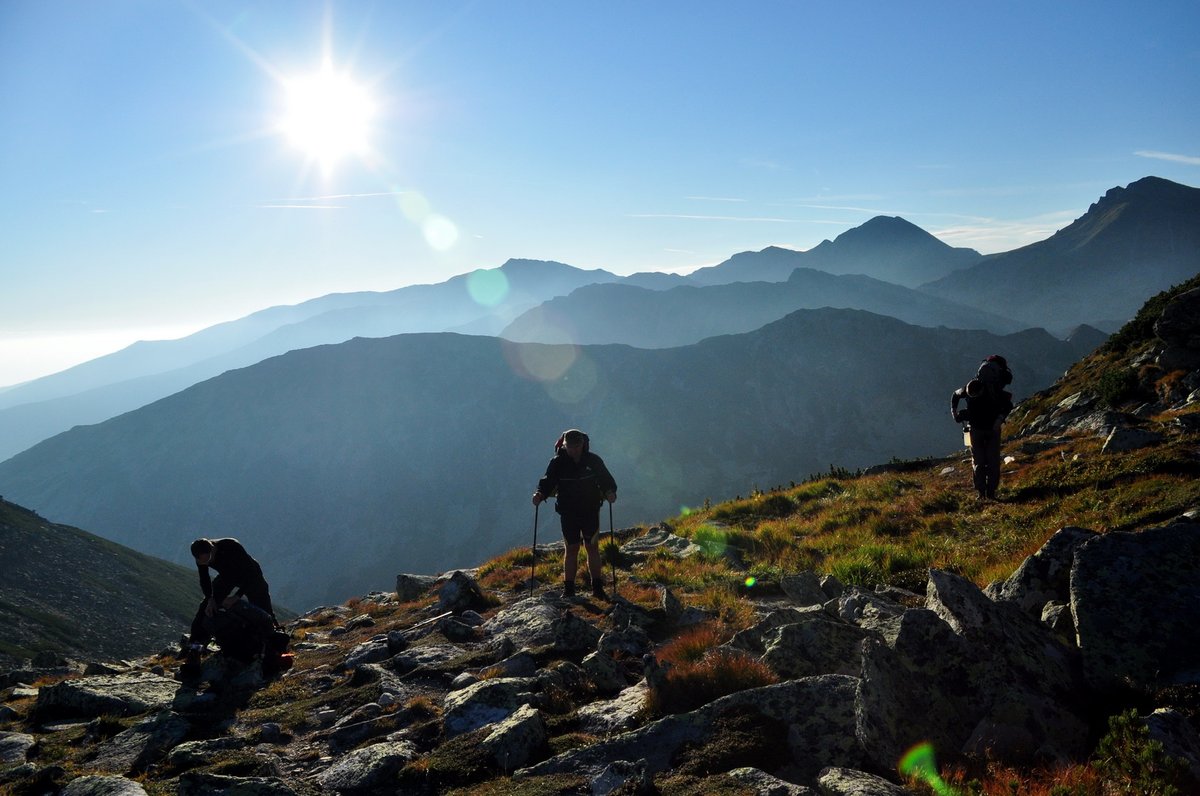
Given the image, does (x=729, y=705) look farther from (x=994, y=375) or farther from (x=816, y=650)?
(x=994, y=375)

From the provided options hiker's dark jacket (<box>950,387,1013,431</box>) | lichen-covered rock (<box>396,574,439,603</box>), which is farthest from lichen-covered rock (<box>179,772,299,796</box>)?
hiker's dark jacket (<box>950,387,1013,431</box>)

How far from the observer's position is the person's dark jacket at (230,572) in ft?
41.0

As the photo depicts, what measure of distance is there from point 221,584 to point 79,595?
10783cm

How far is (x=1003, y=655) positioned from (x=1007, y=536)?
7.53 meters

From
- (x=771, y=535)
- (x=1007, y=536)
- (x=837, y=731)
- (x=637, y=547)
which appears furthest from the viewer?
(x=637, y=547)

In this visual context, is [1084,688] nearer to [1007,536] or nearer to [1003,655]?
[1003,655]

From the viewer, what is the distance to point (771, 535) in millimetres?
16359

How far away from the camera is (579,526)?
12.9 m

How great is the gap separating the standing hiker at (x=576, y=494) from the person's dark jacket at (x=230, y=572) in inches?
250

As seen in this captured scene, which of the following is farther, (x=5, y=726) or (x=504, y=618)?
(x=504, y=618)

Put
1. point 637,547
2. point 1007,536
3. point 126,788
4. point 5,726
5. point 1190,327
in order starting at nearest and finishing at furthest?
point 126,788
point 5,726
point 1007,536
point 637,547
point 1190,327

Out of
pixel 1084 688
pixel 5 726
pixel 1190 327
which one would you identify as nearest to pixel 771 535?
pixel 1084 688

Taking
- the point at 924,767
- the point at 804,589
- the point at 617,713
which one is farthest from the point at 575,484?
the point at 924,767

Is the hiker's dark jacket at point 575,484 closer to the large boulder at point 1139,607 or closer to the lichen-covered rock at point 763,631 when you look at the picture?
the lichen-covered rock at point 763,631
